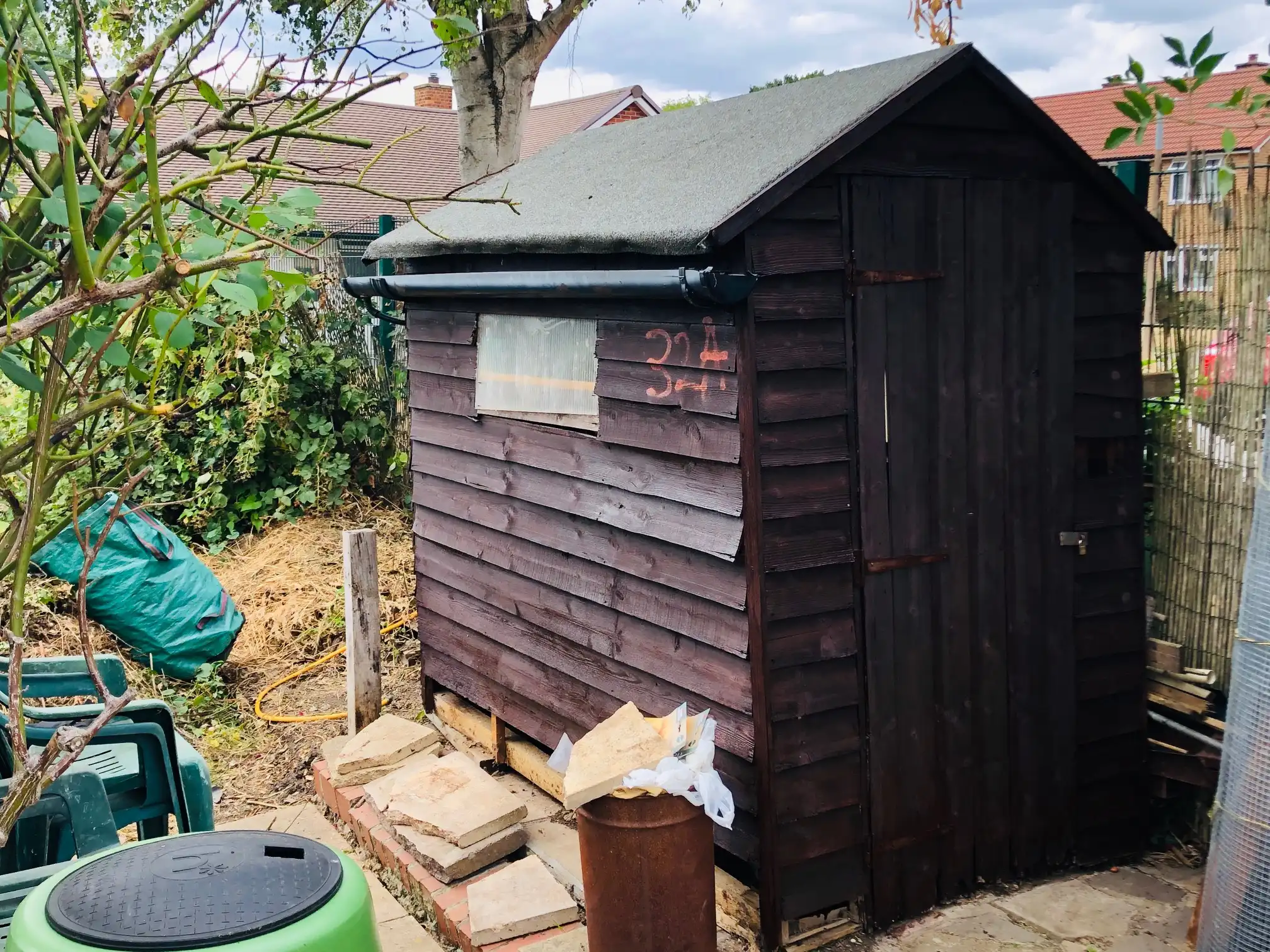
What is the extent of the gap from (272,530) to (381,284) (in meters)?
3.64

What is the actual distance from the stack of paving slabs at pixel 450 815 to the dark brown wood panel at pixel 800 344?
8.04ft

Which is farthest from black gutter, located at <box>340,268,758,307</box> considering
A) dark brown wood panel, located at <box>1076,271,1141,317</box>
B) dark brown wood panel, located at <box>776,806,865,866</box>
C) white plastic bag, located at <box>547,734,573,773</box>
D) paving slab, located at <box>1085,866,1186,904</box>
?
paving slab, located at <box>1085,866,1186,904</box>

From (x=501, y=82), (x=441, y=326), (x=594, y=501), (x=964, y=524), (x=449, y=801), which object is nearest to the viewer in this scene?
(x=964, y=524)

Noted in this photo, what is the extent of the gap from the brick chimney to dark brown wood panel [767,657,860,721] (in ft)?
98.0

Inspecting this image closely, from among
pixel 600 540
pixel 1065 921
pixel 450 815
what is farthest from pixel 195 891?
pixel 1065 921

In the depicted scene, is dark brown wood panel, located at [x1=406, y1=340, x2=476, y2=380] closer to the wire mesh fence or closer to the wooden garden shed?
the wooden garden shed

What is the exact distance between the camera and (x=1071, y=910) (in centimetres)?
463

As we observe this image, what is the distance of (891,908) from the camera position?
14.9 feet

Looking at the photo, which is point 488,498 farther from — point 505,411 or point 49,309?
point 49,309

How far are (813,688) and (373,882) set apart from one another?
2.41m

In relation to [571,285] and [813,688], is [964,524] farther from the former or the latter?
[571,285]

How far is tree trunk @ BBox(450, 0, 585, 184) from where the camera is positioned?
992 cm

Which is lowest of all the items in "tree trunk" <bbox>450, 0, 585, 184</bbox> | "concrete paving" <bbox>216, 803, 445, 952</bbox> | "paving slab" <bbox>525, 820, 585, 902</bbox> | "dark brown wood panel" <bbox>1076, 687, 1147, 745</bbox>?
"concrete paving" <bbox>216, 803, 445, 952</bbox>

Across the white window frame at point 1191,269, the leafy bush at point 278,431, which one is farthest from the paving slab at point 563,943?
the leafy bush at point 278,431
